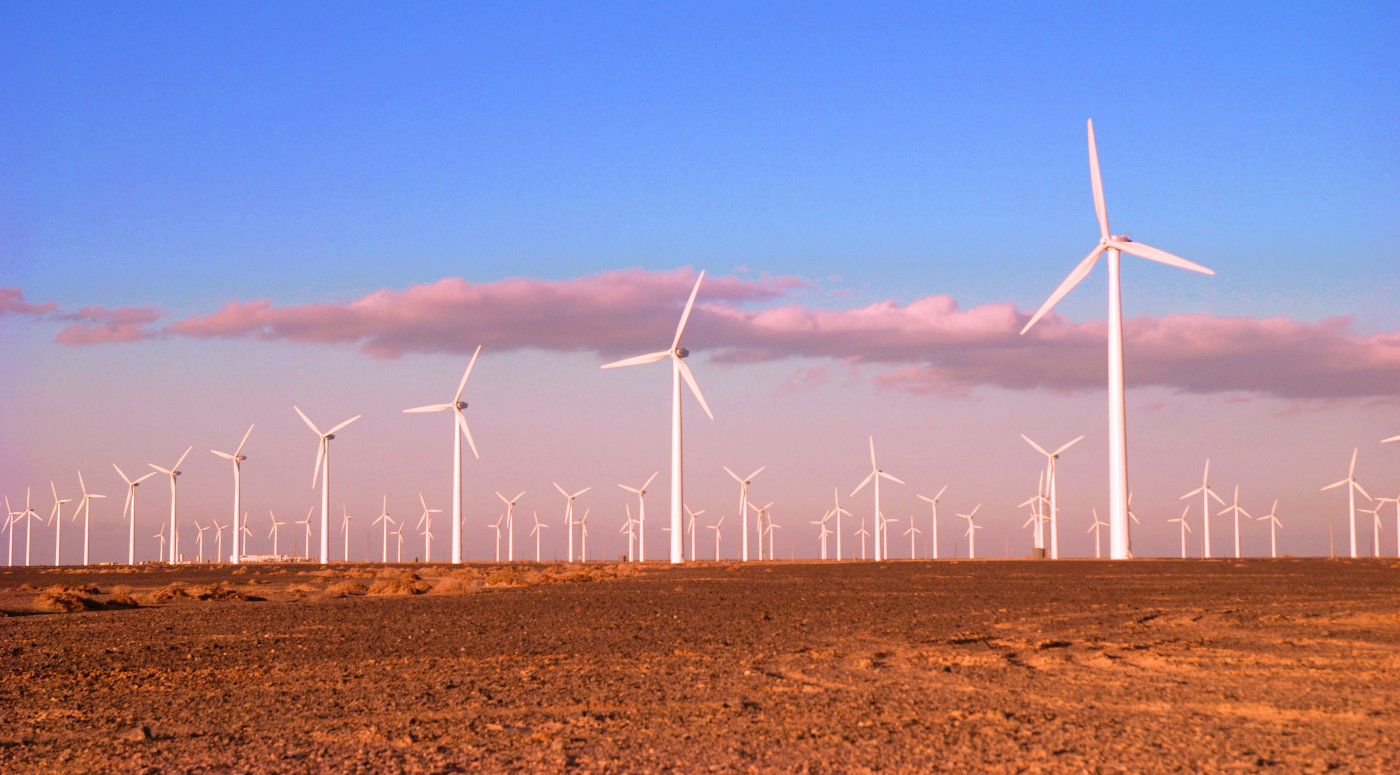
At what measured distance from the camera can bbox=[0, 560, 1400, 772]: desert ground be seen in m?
11.6

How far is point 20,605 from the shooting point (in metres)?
42.8

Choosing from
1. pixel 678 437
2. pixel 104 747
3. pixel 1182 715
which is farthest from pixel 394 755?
pixel 678 437

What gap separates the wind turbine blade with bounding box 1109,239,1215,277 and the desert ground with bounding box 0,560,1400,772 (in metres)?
41.2

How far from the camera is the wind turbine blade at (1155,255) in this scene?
234 feet

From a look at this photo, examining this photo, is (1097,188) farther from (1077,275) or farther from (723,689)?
(723,689)

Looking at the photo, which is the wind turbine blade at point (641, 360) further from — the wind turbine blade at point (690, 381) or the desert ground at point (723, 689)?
the desert ground at point (723, 689)

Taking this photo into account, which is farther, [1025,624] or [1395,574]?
[1395,574]

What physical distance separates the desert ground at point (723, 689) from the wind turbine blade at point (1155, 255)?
41180 millimetres

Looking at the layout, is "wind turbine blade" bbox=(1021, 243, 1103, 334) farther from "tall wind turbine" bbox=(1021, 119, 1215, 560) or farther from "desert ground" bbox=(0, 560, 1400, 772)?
"desert ground" bbox=(0, 560, 1400, 772)

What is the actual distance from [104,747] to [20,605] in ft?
115

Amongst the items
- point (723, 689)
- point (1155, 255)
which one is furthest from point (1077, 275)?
point (723, 689)

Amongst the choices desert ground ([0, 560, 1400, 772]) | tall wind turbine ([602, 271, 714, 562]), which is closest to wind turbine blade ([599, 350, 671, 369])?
tall wind turbine ([602, 271, 714, 562])

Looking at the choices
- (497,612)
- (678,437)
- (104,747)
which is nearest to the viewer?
(104,747)

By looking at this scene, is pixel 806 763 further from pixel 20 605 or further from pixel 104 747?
pixel 20 605
